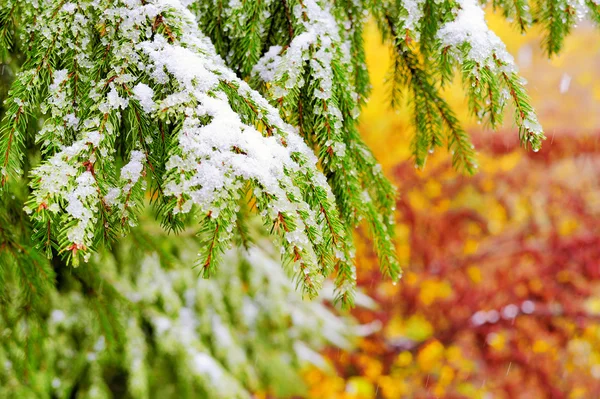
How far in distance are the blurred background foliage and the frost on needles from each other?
4595mm

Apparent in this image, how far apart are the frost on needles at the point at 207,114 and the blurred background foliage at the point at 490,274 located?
15.1 feet

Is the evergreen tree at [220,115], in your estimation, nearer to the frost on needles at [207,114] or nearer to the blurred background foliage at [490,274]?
the frost on needles at [207,114]

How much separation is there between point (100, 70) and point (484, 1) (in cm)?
104

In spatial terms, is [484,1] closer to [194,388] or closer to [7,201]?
[7,201]

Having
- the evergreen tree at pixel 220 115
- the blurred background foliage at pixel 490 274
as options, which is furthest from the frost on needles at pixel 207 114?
the blurred background foliage at pixel 490 274

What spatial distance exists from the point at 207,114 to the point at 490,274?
6.43 metres

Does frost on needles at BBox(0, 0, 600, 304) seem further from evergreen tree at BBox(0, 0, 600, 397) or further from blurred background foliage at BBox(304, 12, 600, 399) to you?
blurred background foliage at BBox(304, 12, 600, 399)

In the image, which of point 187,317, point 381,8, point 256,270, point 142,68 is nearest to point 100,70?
point 142,68

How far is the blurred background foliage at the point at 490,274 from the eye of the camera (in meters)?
5.88

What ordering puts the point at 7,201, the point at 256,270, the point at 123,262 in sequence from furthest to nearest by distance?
the point at 256,270 < the point at 123,262 < the point at 7,201

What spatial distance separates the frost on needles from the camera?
0.88 m

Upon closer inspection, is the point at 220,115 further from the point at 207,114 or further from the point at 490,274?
the point at 490,274

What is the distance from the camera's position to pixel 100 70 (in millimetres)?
1020

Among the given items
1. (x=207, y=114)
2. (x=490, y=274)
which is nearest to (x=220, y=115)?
(x=207, y=114)
